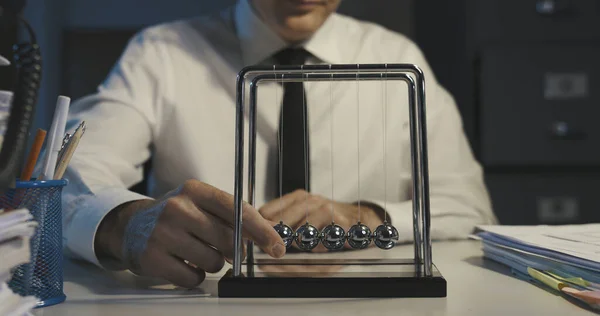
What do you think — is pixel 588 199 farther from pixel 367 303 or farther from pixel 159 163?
pixel 367 303

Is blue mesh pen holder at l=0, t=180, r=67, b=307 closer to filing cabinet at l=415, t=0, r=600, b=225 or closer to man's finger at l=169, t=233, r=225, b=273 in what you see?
man's finger at l=169, t=233, r=225, b=273

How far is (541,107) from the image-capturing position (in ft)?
5.94

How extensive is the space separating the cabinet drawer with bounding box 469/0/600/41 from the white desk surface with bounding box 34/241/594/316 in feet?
4.05

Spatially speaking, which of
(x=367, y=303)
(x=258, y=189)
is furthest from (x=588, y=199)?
(x=367, y=303)

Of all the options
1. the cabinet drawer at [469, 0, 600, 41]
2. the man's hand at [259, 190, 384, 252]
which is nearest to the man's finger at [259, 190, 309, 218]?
the man's hand at [259, 190, 384, 252]

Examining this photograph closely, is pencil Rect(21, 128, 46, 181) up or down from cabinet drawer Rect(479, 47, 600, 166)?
down

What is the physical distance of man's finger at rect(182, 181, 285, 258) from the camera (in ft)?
2.19

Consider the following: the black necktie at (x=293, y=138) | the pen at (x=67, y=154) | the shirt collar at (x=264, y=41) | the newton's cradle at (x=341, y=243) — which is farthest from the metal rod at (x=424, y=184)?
the shirt collar at (x=264, y=41)

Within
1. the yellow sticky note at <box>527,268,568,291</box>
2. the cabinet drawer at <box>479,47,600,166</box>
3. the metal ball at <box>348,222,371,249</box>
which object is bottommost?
the yellow sticky note at <box>527,268,568,291</box>

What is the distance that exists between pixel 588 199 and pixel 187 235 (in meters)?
1.45

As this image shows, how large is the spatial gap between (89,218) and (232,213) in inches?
11.6

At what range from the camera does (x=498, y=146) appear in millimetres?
1818

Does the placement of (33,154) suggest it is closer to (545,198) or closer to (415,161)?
(415,161)

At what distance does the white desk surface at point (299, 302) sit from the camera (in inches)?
23.2
